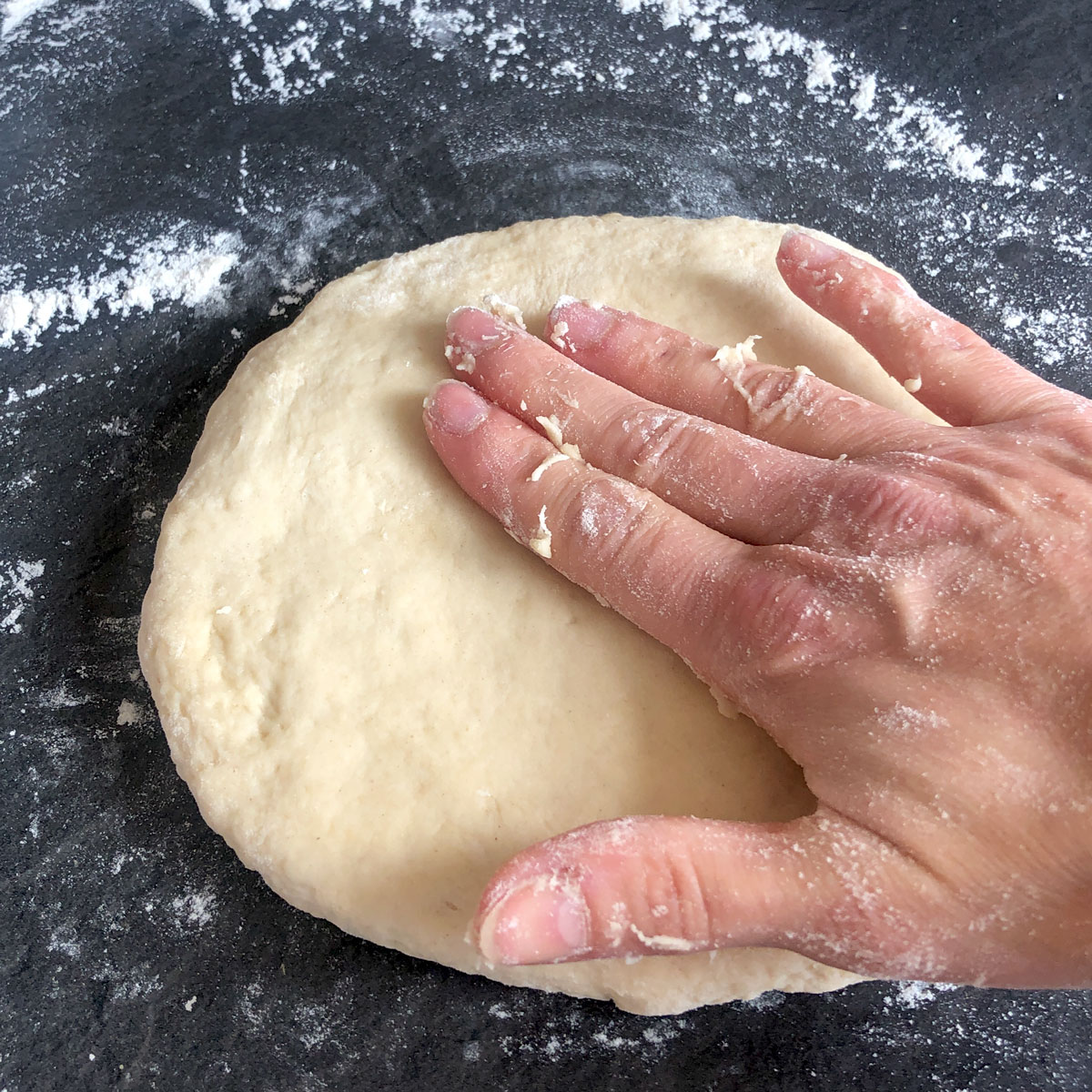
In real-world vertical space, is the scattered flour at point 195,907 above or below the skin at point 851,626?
below

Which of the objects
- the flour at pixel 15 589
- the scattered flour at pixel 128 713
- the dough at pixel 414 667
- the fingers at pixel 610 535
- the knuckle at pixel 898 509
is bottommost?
the scattered flour at pixel 128 713

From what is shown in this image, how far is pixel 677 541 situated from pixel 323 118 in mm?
1469

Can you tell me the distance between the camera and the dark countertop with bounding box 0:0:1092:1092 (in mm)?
1570

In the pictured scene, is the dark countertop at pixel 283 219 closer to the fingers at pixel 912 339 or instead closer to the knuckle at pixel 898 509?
the fingers at pixel 912 339

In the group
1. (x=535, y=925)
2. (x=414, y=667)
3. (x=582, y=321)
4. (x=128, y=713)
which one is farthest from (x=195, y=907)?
(x=582, y=321)

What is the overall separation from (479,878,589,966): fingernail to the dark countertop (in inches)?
25.9

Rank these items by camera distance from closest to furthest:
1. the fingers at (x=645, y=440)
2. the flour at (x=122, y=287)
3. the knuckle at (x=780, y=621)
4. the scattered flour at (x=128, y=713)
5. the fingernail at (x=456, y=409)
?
the knuckle at (x=780, y=621) < the fingers at (x=645, y=440) < the fingernail at (x=456, y=409) < the scattered flour at (x=128, y=713) < the flour at (x=122, y=287)

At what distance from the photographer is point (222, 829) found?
4.35ft

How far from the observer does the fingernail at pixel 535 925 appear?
3.19 feet

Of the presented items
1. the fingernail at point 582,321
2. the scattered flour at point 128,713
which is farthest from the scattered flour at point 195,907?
the fingernail at point 582,321

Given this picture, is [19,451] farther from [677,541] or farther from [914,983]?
[914,983]

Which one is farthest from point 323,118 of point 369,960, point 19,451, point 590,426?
point 369,960

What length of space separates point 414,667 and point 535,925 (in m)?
0.46

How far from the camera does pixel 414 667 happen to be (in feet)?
4.32
